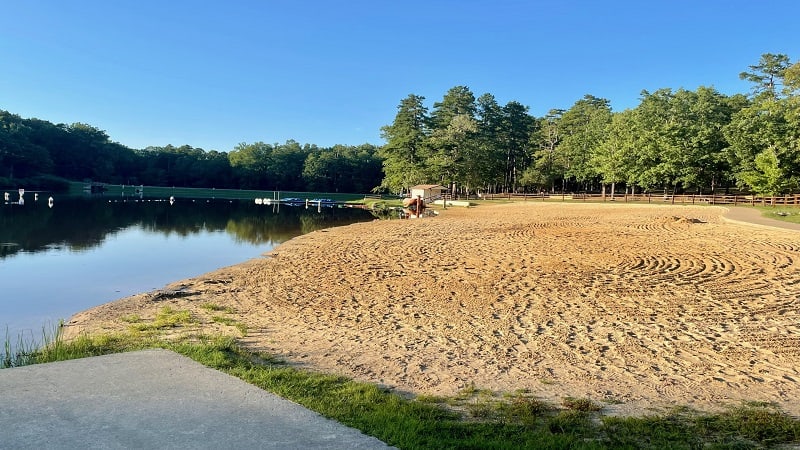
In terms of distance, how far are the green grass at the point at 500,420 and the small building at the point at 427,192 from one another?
155 ft

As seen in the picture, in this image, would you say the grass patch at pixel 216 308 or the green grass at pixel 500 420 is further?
the grass patch at pixel 216 308

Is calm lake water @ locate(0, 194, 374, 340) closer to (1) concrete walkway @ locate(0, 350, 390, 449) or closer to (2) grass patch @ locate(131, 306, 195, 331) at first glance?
(2) grass patch @ locate(131, 306, 195, 331)

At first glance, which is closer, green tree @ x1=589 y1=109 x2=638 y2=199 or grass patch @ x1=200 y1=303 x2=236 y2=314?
grass patch @ x1=200 y1=303 x2=236 y2=314

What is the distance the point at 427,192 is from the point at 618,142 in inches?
957

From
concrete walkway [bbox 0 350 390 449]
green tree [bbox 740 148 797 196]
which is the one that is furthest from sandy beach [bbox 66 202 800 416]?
green tree [bbox 740 148 797 196]

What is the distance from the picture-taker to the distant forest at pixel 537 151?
166ft

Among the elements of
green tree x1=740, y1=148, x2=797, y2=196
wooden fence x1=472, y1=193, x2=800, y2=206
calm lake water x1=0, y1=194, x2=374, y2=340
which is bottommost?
calm lake water x1=0, y1=194, x2=374, y2=340

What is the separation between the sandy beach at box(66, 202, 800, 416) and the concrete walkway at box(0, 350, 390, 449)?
186 centimetres

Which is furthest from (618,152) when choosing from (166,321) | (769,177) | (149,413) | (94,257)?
(149,413)

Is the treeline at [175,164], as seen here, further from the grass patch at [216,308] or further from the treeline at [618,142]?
the grass patch at [216,308]

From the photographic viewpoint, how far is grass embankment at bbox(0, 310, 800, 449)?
13.5 feet

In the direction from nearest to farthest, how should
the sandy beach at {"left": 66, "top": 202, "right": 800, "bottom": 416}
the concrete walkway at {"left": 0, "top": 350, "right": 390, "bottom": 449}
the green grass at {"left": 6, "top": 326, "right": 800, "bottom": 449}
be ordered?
the concrete walkway at {"left": 0, "top": 350, "right": 390, "bottom": 449}
the green grass at {"left": 6, "top": 326, "right": 800, "bottom": 449}
the sandy beach at {"left": 66, "top": 202, "right": 800, "bottom": 416}

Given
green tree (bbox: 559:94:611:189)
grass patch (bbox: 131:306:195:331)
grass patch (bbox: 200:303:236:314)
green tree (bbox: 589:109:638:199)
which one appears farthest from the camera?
green tree (bbox: 559:94:611:189)

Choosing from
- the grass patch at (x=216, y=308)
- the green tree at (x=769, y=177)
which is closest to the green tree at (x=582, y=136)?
the green tree at (x=769, y=177)
